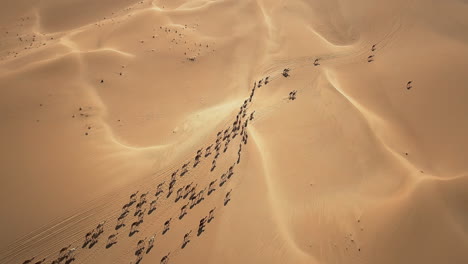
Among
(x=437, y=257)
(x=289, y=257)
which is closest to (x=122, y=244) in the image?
(x=289, y=257)

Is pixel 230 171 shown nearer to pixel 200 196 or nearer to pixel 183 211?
pixel 200 196

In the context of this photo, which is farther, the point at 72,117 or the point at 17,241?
the point at 72,117

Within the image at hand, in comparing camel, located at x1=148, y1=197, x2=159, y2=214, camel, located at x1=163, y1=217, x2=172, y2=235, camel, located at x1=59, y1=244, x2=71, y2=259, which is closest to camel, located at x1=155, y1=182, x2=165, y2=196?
camel, located at x1=148, y1=197, x2=159, y2=214

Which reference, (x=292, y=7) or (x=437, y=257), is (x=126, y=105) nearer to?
(x=437, y=257)

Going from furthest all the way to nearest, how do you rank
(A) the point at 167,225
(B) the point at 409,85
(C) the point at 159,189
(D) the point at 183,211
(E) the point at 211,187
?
1. (B) the point at 409,85
2. (E) the point at 211,187
3. (C) the point at 159,189
4. (D) the point at 183,211
5. (A) the point at 167,225

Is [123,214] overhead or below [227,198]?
overhead

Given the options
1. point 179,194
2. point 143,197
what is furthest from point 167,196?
point 143,197

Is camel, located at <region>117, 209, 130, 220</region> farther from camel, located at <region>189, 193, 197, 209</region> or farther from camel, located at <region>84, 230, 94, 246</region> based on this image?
camel, located at <region>189, 193, 197, 209</region>

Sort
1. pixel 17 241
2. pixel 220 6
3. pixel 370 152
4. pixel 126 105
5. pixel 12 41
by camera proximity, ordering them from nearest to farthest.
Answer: pixel 17 241 → pixel 370 152 → pixel 126 105 → pixel 12 41 → pixel 220 6
